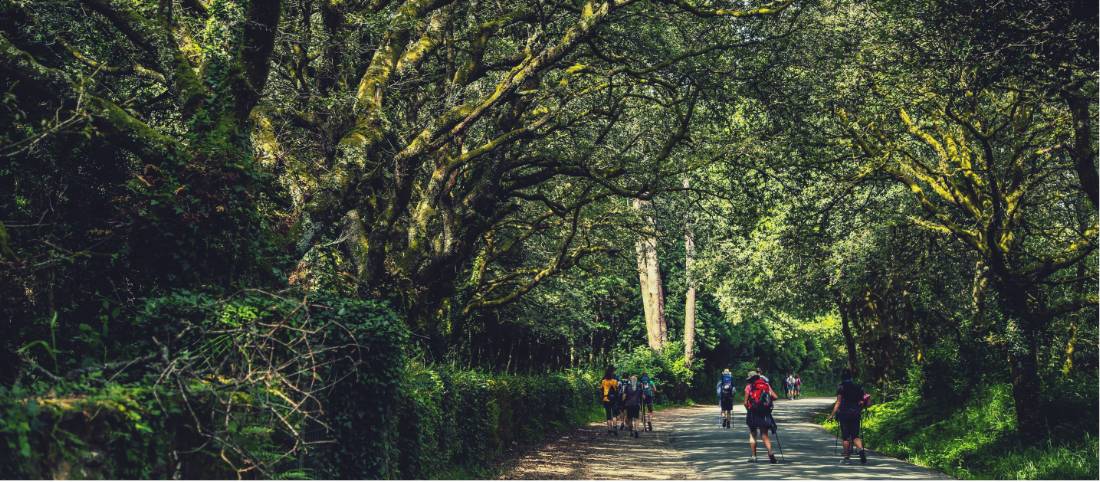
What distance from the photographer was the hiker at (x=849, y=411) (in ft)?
56.5

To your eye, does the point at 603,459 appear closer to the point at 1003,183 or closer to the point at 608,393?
the point at 608,393

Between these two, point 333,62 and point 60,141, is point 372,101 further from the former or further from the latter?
point 60,141

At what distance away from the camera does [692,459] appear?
60.6 ft

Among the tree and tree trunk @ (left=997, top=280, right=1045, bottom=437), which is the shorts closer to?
the tree

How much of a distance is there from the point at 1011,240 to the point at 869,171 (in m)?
2.80

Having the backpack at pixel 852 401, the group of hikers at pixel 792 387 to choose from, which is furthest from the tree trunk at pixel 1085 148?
the group of hikers at pixel 792 387

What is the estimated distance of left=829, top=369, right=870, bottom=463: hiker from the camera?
1722 centimetres

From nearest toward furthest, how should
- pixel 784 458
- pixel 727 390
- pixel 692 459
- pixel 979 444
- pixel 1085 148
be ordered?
pixel 1085 148, pixel 979 444, pixel 784 458, pixel 692 459, pixel 727 390

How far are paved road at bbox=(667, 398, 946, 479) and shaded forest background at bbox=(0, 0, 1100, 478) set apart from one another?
140 cm

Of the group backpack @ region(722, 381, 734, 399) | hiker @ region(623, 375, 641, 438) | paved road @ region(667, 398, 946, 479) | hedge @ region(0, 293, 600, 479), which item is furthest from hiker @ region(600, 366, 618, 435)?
hedge @ region(0, 293, 600, 479)

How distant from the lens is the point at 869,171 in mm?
17844

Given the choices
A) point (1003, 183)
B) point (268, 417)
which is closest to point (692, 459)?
point (1003, 183)

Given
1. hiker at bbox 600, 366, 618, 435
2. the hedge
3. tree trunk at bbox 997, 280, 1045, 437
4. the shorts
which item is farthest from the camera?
hiker at bbox 600, 366, 618, 435

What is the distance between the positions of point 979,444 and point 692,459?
197 inches
